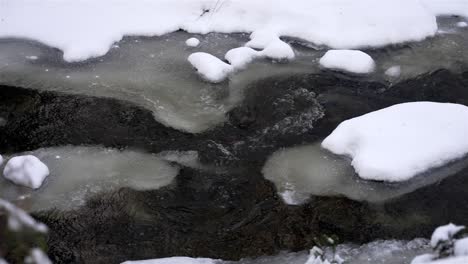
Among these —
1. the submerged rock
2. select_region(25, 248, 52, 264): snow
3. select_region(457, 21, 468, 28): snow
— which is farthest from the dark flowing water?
select_region(25, 248, 52, 264): snow

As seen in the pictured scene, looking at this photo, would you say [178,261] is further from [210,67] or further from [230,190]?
[210,67]

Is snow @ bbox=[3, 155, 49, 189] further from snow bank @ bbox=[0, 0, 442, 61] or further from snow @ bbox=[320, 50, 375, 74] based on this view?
snow @ bbox=[320, 50, 375, 74]

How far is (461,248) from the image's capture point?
348 cm

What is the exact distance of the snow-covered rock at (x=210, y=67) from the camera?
7.38 m

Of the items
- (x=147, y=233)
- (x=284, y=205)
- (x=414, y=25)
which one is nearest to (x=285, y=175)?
(x=284, y=205)

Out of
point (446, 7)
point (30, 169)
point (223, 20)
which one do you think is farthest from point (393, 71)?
point (30, 169)

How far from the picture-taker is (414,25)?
857 cm

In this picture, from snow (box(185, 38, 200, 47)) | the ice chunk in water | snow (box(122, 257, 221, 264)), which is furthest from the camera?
snow (box(185, 38, 200, 47))

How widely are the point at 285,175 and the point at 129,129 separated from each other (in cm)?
209

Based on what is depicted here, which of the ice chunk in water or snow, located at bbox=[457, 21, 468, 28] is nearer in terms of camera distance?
the ice chunk in water

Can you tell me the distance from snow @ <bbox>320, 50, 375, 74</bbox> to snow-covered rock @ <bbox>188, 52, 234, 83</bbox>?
1.48 m

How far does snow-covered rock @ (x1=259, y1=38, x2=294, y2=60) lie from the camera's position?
7.83 meters

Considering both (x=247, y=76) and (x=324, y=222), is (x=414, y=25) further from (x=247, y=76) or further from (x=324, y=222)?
(x=324, y=222)

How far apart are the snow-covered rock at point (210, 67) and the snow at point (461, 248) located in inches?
177
